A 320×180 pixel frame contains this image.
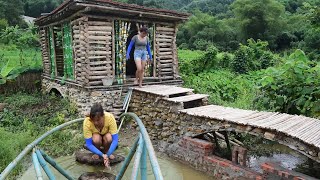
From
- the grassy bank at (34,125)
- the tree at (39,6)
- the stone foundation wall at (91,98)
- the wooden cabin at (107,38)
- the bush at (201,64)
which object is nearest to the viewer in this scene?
the grassy bank at (34,125)

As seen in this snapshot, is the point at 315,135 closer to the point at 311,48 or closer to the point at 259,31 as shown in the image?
the point at 311,48

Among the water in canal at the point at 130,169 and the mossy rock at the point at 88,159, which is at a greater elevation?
the mossy rock at the point at 88,159

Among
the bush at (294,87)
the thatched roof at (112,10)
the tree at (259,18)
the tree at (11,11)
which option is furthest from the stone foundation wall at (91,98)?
the tree at (259,18)

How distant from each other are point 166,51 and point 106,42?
8.31 ft

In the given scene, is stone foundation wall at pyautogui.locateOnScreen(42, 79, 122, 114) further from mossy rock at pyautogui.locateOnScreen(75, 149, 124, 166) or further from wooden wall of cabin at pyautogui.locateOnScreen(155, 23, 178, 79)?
mossy rock at pyautogui.locateOnScreen(75, 149, 124, 166)

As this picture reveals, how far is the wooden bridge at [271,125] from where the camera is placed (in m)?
5.46

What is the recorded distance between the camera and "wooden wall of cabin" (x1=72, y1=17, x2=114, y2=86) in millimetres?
9703

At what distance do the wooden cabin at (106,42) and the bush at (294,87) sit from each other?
4.43 meters

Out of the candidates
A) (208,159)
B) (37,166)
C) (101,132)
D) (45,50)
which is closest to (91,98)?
(208,159)

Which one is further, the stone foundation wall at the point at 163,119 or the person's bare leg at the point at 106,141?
the stone foundation wall at the point at 163,119

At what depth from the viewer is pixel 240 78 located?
49.3 ft

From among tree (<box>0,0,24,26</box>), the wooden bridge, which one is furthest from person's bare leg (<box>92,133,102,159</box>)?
tree (<box>0,0,24,26</box>)

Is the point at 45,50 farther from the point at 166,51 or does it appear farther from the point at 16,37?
the point at 16,37

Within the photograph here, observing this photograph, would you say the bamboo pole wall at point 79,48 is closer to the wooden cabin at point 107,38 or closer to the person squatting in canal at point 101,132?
the wooden cabin at point 107,38
